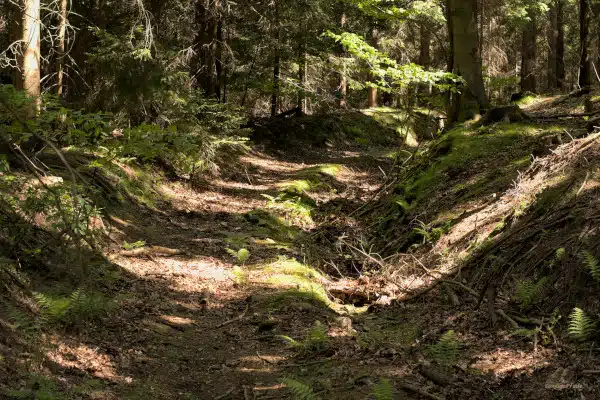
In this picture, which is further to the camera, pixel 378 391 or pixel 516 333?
pixel 516 333

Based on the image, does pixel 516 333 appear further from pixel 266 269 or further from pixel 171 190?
pixel 171 190

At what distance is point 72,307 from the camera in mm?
5785

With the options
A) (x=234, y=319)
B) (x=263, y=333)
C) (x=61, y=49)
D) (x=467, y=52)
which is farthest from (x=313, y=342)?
(x=61, y=49)

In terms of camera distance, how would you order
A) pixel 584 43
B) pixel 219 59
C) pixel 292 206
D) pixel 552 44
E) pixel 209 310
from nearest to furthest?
pixel 209 310 → pixel 292 206 → pixel 219 59 → pixel 584 43 → pixel 552 44

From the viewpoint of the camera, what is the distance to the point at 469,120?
1332 centimetres

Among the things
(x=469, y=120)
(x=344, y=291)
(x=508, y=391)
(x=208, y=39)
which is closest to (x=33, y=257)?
(x=344, y=291)

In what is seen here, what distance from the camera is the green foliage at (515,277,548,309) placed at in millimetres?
5762

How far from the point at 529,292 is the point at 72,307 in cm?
464

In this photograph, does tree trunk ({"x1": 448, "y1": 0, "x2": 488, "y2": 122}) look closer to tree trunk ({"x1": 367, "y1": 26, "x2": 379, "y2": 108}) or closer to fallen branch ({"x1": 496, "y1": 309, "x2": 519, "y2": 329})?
fallen branch ({"x1": 496, "y1": 309, "x2": 519, "y2": 329})

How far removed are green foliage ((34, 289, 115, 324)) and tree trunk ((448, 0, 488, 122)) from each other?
10.0 metres

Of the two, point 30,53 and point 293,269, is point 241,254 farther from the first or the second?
point 30,53

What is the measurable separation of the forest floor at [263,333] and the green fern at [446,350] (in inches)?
0.8

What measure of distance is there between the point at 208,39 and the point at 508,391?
1567cm

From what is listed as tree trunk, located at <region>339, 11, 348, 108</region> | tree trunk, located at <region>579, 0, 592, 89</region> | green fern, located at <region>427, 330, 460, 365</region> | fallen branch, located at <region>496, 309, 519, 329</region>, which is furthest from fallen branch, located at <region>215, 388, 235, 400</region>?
tree trunk, located at <region>339, 11, 348, 108</region>
